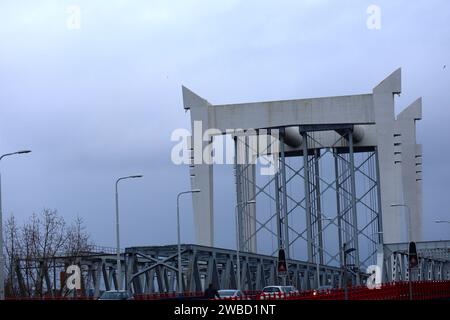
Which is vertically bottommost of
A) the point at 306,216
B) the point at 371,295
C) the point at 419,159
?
the point at 371,295

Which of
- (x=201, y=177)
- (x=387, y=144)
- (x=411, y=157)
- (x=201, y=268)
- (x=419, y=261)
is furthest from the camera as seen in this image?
(x=411, y=157)

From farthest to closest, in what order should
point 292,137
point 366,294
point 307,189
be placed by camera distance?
point 292,137 < point 307,189 < point 366,294

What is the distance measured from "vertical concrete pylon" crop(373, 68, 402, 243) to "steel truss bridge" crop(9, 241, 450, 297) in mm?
3360

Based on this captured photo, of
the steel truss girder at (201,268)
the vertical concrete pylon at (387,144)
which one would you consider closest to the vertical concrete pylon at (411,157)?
the steel truss girder at (201,268)

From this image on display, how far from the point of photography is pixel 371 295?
46656mm

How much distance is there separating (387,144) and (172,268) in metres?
22.2

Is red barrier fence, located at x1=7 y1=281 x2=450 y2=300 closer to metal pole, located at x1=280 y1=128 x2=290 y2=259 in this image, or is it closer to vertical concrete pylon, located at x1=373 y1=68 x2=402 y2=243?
vertical concrete pylon, located at x1=373 y1=68 x2=402 y2=243

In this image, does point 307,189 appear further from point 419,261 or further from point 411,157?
point 411,157

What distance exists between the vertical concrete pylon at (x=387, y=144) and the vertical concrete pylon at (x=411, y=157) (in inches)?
718

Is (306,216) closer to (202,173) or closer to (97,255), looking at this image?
(202,173)

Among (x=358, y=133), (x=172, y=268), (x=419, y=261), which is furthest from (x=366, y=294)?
(x=419, y=261)

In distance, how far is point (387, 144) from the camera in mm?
77375
